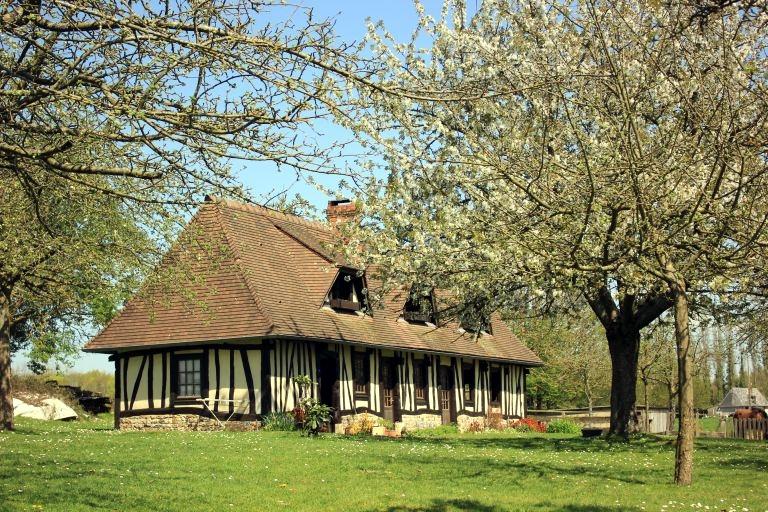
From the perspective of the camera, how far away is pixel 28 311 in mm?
32875

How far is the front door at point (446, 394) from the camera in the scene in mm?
33531

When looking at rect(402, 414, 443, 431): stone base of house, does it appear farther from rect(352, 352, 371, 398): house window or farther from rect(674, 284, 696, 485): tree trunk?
rect(674, 284, 696, 485): tree trunk

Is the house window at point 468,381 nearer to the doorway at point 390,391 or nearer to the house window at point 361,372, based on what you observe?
the doorway at point 390,391

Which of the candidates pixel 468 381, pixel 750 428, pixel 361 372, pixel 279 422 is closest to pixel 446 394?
pixel 468 381

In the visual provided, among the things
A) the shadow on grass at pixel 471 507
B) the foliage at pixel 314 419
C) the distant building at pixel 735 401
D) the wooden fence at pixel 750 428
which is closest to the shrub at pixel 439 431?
the foliage at pixel 314 419

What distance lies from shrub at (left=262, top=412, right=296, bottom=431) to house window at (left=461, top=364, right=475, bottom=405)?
435 inches

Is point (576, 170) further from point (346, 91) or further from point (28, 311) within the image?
point (28, 311)

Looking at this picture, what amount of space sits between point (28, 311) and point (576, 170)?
25338 mm

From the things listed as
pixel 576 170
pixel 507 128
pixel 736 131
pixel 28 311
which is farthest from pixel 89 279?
pixel 28 311

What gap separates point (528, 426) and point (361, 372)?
9.30 m

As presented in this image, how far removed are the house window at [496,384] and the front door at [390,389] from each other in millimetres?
7781

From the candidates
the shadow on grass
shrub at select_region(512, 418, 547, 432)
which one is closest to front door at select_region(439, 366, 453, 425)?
shrub at select_region(512, 418, 547, 432)

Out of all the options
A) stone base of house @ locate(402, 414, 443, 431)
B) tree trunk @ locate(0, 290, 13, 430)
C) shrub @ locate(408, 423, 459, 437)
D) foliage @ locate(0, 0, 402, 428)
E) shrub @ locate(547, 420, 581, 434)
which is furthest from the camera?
shrub @ locate(547, 420, 581, 434)

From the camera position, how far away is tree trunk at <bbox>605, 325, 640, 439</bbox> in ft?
74.4
